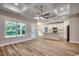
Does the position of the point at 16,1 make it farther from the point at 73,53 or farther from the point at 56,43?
the point at 73,53

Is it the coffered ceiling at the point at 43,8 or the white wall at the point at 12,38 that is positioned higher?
the coffered ceiling at the point at 43,8

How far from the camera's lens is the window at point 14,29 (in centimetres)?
349

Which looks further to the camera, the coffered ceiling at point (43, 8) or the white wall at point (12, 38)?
the white wall at point (12, 38)

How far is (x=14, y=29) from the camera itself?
353 cm

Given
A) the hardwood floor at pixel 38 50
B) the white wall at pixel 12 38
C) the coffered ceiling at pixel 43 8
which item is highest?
the coffered ceiling at pixel 43 8

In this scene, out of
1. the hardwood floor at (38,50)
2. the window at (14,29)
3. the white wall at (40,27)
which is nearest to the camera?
the hardwood floor at (38,50)

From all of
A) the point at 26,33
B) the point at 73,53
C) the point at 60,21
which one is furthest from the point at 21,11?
the point at 73,53

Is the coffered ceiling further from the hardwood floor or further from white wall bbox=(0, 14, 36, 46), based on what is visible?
the hardwood floor

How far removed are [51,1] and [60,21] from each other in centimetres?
92

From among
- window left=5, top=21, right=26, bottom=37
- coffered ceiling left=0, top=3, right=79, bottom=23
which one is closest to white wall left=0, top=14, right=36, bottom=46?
window left=5, top=21, right=26, bottom=37

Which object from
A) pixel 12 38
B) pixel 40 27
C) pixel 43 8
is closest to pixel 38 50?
pixel 40 27

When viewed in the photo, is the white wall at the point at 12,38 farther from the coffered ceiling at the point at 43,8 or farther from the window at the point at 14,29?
the coffered ceiling at the point at 43,8


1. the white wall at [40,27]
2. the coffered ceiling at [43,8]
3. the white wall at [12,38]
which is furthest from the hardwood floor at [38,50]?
the coffered ceiling at [43,8]

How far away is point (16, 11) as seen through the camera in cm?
358
